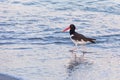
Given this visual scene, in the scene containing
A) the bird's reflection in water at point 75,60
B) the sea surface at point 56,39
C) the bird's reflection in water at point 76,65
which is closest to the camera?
the bird's reflection in water at point 76,65

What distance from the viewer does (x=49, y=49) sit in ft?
41.7

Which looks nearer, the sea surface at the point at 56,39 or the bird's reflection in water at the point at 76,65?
the bird's reflection in water at the point at 76,65

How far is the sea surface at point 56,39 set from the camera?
1044cm

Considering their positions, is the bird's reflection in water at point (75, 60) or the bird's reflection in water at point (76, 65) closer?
the bird's reflection in water at point (76, 65)

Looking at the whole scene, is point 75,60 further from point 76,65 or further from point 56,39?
point 56,39

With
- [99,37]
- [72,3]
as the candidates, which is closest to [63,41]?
[99,37]

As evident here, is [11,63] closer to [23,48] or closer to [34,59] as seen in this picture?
[34,59]

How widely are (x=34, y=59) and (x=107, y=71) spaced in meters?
1.86

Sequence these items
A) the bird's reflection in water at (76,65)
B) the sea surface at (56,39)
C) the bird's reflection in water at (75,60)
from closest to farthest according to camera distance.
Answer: the bird's reflection in water at (76,65) < the sea surface at (56,39) < the bird's reflection in water at (75,60)

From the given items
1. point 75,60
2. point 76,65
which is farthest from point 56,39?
point 76,65

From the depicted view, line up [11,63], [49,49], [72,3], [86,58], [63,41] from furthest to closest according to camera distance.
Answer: [72,3]
[63,41]
[49,49]
[86,58]
[11,63]

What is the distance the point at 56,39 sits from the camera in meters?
14.1

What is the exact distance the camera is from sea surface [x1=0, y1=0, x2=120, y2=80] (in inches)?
411

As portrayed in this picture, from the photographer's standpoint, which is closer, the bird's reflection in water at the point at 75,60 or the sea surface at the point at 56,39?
the sea surface at the point at 56,39
